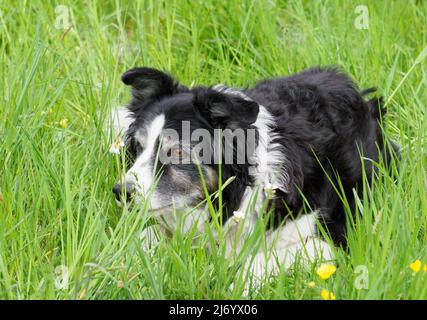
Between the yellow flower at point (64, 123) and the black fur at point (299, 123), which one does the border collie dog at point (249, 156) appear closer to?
the black fur at point (299, 123)

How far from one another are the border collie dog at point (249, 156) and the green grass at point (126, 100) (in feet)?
0.73

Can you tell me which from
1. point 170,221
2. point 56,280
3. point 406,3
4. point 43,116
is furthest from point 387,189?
point 406,3

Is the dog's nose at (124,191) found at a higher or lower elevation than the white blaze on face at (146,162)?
lower

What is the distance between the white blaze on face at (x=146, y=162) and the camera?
374cm

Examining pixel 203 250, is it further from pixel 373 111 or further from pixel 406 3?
pixel 406 3

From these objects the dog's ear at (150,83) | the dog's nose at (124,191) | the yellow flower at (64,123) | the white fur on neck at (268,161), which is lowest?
the dog's nose at (124,191)

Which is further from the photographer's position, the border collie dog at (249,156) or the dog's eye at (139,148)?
the dog's eye at (139,148)

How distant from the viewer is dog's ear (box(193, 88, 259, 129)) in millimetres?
3795

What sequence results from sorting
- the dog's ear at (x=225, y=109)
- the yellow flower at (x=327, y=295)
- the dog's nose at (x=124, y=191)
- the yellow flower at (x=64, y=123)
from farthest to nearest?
the yellow flower at (x=64, y=123), the dog's ear at (x=225, y=109), the dog's nose at (x=124, y=191), the yellow flower at (x=327, y=295)

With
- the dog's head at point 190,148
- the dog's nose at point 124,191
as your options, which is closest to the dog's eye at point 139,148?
the dog's head at point 190,148

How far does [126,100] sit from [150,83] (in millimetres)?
952

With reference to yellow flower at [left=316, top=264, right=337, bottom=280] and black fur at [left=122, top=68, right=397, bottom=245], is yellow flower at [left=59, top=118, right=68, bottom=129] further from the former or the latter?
yellow flower at [left=316, top=264, right=337, bottom=280]

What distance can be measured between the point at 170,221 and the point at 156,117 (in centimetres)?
56

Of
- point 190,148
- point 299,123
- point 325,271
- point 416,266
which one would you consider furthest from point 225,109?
point 416,266
